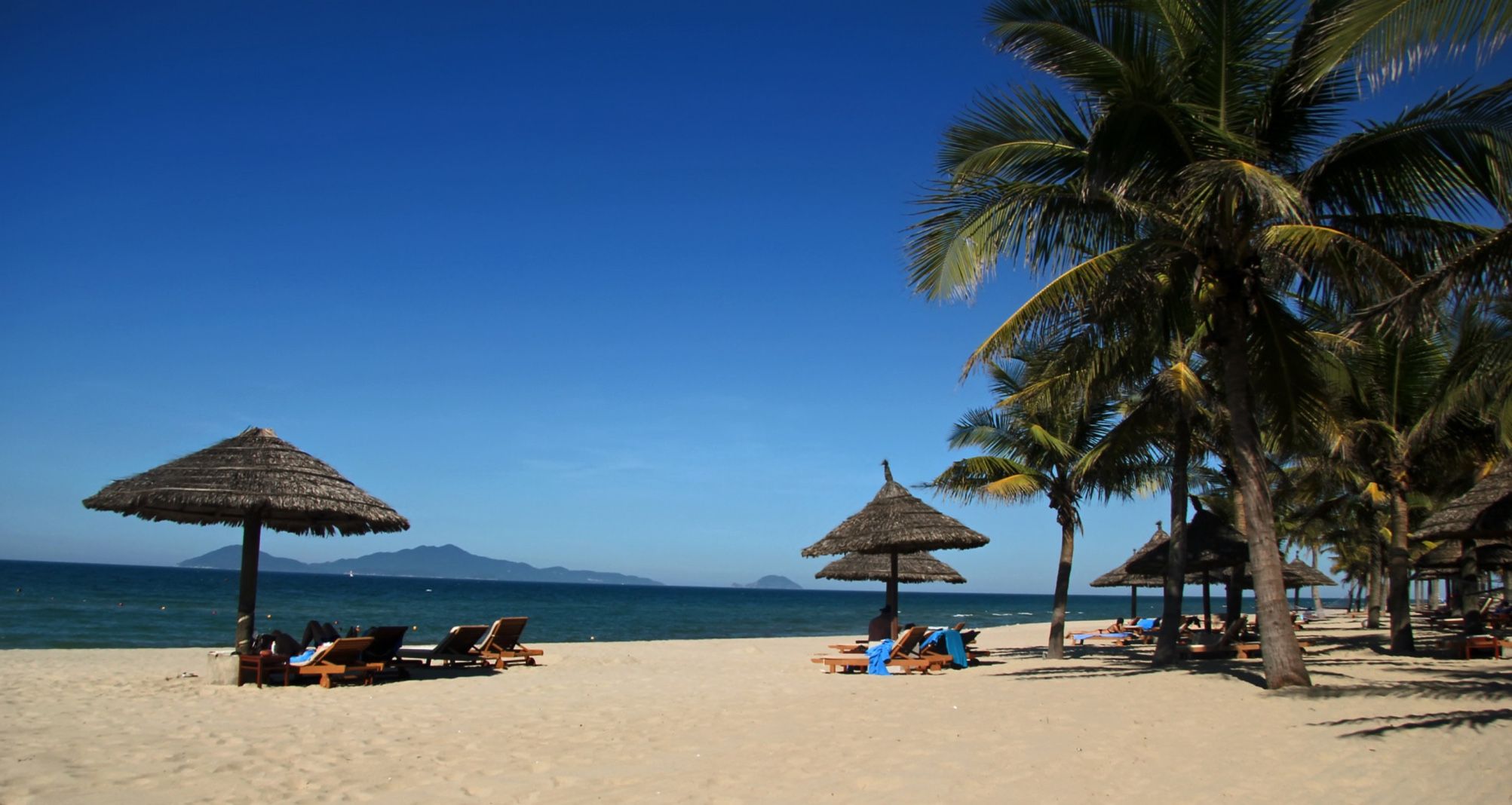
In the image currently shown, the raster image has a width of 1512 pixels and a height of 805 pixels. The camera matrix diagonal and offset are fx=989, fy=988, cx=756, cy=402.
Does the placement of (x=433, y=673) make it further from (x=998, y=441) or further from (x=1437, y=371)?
(x=1437, y=371)

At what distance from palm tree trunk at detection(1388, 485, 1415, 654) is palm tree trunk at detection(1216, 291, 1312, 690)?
6681mm

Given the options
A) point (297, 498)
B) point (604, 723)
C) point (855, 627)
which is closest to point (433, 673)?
point (297, 498)

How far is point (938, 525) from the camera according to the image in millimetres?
14281

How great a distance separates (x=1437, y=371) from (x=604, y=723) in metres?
13.1

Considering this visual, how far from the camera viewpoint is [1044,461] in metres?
13.9

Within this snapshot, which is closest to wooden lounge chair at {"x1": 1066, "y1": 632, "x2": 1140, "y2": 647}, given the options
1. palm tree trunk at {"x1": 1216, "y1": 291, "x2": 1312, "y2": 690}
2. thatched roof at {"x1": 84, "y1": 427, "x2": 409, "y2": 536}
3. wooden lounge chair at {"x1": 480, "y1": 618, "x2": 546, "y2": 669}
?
palm tree trunk at {"x1": 1216, "y1": 291, "x2": 1312, "y2": 690}

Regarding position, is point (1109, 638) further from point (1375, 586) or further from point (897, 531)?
point (1375, 586)

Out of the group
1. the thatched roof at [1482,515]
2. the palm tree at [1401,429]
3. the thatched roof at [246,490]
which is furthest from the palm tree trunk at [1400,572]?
the thatched roof at [246,490]

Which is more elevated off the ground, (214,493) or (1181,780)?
(214,493)

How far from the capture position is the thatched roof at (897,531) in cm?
1412

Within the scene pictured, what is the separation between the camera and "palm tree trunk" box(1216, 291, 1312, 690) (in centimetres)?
891

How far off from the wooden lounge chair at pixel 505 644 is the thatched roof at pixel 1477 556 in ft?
56.1

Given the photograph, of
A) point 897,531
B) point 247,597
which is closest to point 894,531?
point 897,531

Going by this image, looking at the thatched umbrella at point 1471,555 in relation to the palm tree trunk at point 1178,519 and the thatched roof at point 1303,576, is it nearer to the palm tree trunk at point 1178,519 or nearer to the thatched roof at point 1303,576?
the thatched roof at point 1303,576
